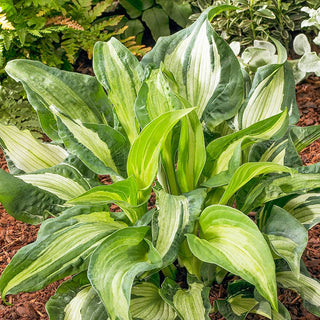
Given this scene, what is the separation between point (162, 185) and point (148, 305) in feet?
1.35

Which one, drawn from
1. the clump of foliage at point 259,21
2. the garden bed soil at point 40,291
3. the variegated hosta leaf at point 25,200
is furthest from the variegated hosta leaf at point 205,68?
the clump of foliage at point 259,21

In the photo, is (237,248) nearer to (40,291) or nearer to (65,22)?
(40,291)

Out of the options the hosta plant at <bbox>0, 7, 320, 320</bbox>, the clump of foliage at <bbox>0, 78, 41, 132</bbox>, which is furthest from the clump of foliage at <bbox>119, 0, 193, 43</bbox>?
the hosta plant at <bbox>0, 7, 320, 320</bbox>

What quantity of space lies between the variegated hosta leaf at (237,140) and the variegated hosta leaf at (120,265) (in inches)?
12.0

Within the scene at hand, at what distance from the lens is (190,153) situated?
1.75m

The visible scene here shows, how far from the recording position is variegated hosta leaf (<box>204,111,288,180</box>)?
1618mm

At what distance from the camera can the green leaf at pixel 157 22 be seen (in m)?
3.55

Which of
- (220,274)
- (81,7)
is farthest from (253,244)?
(81,7)

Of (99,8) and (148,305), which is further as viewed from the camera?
(99,8)

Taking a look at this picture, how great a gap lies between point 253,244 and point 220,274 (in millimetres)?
535

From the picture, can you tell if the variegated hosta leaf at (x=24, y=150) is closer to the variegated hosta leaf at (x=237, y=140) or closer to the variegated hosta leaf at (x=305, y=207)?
the variegated hosta leaf at (x=237, y=140)

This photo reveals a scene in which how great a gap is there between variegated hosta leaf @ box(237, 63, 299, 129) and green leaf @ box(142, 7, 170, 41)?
179 centimetres

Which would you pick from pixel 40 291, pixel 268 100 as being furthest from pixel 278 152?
pixel 40 291

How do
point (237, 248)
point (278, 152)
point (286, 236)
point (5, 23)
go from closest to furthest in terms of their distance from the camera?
point (237, 248), point (286, 236), point (278, 152), point (5, 23)
